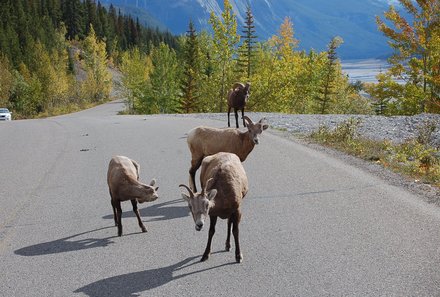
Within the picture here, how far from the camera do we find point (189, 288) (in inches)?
217

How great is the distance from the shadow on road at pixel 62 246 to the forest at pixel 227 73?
27.7 m

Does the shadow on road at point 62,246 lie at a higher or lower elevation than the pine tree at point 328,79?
lower

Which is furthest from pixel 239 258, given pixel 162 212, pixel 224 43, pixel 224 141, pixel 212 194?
pixel 224 43

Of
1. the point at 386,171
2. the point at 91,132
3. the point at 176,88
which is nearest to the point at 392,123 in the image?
the point at 386,171

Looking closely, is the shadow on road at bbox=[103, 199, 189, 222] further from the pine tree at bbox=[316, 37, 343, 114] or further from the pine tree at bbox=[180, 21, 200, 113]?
the pine tree at bbox=[316, 37, 343, 114]

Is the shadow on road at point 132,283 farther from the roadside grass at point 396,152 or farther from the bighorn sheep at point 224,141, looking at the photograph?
the roadside grass at point 396,152

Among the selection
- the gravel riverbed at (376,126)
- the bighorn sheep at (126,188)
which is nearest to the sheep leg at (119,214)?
the bighorn sheep at (126,188)

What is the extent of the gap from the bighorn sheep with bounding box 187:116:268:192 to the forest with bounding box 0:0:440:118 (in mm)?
23788

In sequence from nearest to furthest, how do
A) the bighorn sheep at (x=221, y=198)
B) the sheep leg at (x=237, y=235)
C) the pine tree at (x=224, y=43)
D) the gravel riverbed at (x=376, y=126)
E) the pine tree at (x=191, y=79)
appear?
1. the bighorn sheep at (x=221, y=198)
2. the sheep leg at (x=237, y=235)
3. the gravel riverbed at (x=376, y=126)
4. the pine tree at (x=224, y=43)
5. the pine tree at (x=191, y=79)

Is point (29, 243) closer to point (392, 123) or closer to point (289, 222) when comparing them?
point (289, 222)

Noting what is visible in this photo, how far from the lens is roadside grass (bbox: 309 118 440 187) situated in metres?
10.9

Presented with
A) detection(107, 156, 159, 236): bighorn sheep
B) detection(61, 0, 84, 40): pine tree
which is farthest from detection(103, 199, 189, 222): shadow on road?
detection(61, 0, 84, 40): pine tree

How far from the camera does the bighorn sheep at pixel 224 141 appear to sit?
938 cm

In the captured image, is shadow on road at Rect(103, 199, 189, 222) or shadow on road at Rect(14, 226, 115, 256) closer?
shadow on road at Rect(14, 226, 115, 256)
